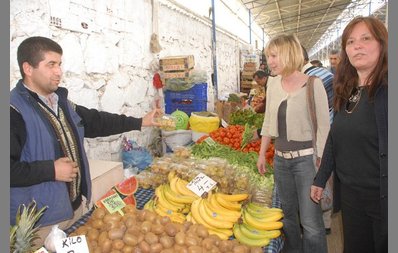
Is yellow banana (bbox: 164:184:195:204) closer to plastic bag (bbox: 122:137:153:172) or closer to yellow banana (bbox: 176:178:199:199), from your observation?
yellow banana (bbox: 176:178:199:199)

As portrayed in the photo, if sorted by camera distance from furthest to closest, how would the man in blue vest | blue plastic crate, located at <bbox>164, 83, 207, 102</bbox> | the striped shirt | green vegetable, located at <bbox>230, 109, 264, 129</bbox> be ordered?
blue plastic crate, located at <bbox>164, 83, 207, 102</bbox> < green vegetable, located at <bbox>230, 109, 264, 129</bbox> < the striped shirt < the man in blue vest

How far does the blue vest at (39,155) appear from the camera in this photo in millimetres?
2012

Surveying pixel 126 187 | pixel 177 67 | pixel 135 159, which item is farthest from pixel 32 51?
pixel 177 67

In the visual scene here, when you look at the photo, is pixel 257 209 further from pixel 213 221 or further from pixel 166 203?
pixel 166 203

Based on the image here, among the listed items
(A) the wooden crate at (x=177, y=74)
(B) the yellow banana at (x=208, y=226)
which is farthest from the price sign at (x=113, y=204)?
(A) the wooden crate at (x=177, y=74)

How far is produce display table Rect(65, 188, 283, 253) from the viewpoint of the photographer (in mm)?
2082

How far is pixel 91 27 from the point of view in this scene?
12.7 feet

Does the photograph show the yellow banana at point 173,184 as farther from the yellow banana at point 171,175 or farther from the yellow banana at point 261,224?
the yellow banana at point 261,224

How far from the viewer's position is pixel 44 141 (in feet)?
6.82

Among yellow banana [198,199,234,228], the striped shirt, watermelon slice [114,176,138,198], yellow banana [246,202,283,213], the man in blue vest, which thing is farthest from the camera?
the striped shirt

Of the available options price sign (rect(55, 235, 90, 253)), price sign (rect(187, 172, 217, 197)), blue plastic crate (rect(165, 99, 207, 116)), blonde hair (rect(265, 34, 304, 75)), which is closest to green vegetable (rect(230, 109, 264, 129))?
blue plastic crate (rect(165, 99, 207, 116))

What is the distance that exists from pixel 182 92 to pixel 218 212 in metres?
3.63

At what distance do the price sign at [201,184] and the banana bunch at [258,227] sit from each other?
1.04ft

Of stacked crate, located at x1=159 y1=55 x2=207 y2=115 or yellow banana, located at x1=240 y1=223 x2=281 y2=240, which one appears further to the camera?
stacked crate, located at x1=159 y1=55 x2=207 y2=115
